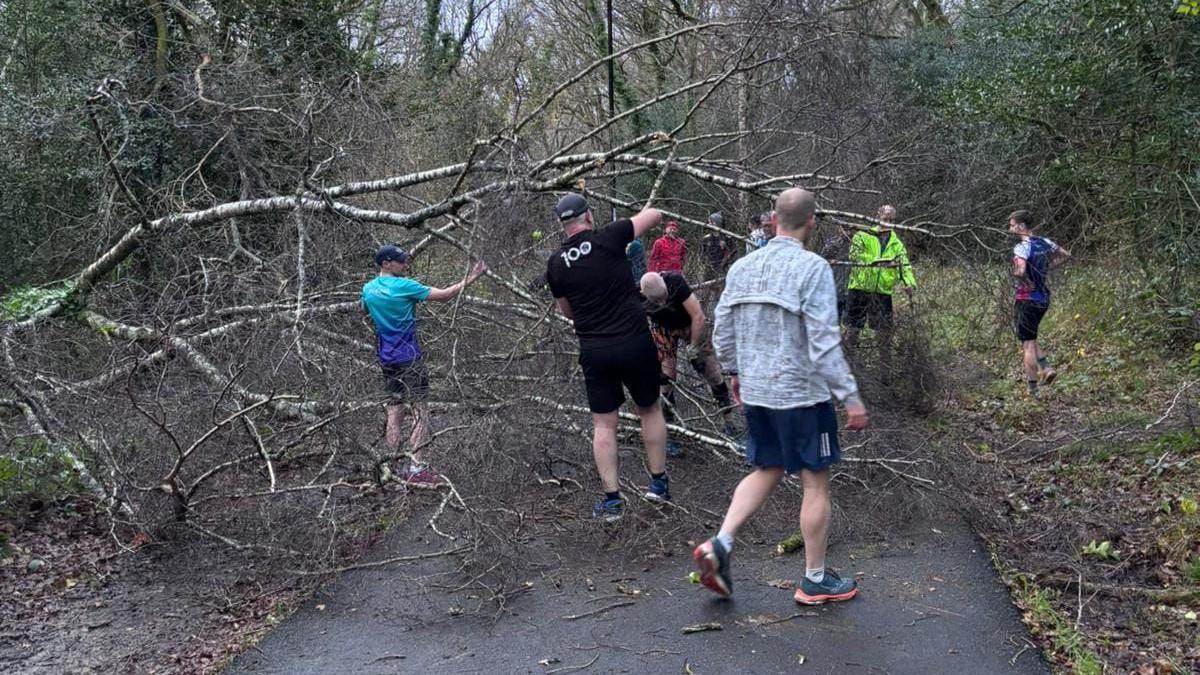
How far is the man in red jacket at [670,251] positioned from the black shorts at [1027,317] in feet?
10.3

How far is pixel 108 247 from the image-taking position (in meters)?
11.1

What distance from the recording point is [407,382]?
7.04 m

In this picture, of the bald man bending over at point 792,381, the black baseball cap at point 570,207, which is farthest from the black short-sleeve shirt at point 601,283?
the bald man bending over at point 792,381

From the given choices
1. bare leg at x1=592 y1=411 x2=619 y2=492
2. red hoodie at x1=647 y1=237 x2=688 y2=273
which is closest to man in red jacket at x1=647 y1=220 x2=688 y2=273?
red hoodie at x1=647 y1=237 x2=688 y2=273

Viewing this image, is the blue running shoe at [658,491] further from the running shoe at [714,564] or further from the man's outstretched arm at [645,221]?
the man's outstretched arm at [645,221]

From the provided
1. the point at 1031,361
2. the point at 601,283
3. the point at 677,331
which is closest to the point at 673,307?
the point at 677,331

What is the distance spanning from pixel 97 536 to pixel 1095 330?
984cm

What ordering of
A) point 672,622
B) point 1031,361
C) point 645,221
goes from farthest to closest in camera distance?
point 1031,361, point 645,221, point 672,622

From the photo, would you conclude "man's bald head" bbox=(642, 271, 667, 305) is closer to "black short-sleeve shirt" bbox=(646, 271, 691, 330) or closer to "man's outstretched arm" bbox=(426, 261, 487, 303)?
"black short-sleeve shirt" bbox=(646, 271, 691, 330)

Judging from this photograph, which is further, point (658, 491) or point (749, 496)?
point (658, 491)

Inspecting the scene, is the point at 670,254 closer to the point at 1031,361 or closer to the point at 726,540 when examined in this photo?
the point at 1031,361

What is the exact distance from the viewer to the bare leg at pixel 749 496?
188 inches

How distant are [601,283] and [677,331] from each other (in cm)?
133

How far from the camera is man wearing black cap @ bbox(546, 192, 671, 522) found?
578 centimetres
